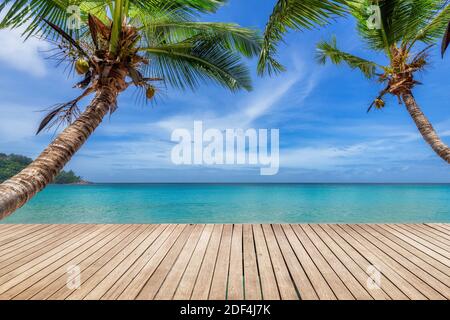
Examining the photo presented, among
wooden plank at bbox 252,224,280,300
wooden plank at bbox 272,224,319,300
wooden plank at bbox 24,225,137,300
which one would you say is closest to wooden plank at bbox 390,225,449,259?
wooden plank at bbox 272,224,319,300

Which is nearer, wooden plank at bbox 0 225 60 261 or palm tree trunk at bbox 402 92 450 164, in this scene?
wooden plank at bbox 0 225 60 261

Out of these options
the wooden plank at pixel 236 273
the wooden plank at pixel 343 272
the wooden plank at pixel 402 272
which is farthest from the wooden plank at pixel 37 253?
the wooden plank at pixel 402 272

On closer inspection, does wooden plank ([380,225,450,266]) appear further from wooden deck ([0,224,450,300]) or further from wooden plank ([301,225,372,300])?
wooden plank ([301,225,372,300])

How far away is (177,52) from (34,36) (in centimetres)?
190

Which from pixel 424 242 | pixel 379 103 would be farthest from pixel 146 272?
pixel 379 103

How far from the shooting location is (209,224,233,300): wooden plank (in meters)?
2.16

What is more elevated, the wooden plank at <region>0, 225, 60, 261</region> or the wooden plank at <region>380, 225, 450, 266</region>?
the wooden plank at <region>380, 225, 450, 266</region>

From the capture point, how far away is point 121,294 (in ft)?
7.05

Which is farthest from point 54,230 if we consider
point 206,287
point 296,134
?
point 296,134

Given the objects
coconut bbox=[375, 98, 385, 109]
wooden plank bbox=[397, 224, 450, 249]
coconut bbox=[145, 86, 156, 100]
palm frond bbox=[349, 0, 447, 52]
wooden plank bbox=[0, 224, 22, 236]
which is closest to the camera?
wooden plank bbox=[397, 224, 450, 249]

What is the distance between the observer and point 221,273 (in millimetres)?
2559

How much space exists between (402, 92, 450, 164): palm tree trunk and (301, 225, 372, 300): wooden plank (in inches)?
90.1

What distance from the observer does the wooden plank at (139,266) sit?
2.18 metres

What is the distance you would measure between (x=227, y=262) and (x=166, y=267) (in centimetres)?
59
